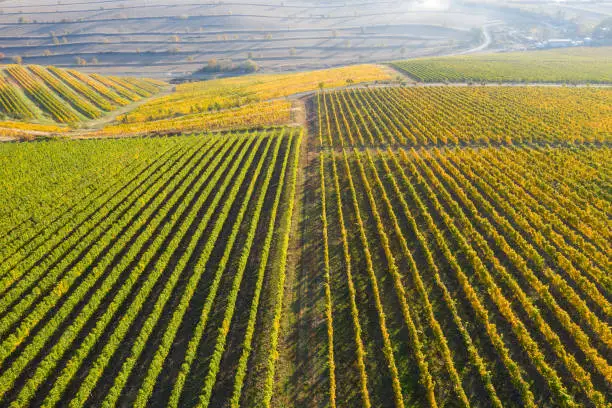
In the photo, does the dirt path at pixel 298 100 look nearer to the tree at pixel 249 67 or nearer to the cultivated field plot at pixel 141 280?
the cultivated field plot at pixel 141 280

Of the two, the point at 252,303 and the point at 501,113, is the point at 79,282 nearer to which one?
the point at 252,303

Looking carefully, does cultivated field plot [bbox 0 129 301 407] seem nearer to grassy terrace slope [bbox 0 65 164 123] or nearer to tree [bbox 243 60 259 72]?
grassy terrace slope [bbox 0 65 164 123]

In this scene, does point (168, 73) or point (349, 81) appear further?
point (168, 73)

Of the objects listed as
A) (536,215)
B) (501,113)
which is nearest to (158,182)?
(536,215)

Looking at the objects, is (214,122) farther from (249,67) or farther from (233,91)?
(249,67)

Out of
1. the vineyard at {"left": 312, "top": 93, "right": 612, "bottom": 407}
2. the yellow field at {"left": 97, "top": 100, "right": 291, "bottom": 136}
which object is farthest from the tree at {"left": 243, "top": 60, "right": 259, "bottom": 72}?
the vineyard at {"left": 312, "top": 93, "right": 612, "bottom": 407}

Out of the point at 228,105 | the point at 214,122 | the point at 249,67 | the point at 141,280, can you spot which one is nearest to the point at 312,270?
the point at 141,280

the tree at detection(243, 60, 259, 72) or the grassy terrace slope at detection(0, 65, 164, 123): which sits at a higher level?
the tree at detection(243, 60, 259, 72)
